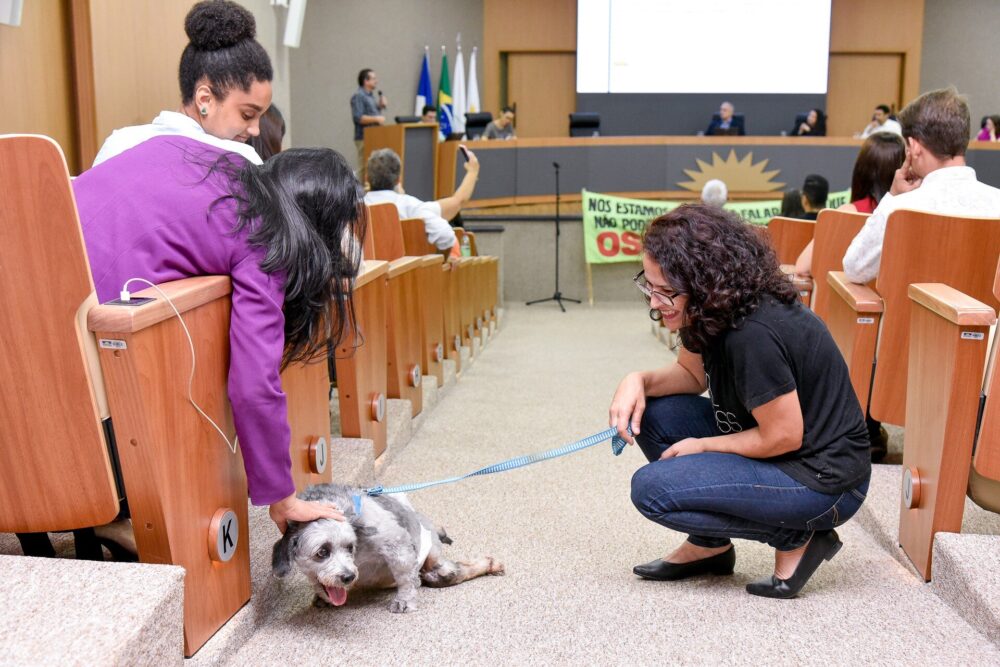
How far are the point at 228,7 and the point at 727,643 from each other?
4.91ft

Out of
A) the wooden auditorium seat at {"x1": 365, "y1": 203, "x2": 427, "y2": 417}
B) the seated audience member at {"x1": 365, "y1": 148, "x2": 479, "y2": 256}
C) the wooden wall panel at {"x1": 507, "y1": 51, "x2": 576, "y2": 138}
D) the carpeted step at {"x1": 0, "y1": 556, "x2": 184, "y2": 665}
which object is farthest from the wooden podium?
the carpeted step at {"x1": 0, "y1": 556, "x2": 184, "y2": 665}

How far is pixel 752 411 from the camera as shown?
5.33 feet

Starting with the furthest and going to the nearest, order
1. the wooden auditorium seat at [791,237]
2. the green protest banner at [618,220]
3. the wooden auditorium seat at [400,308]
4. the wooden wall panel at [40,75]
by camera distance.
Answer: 1. the green protest banner at [618,220]
2. the wooden auditorium seat at [791,237]
3. the wooden wall panel at [40,75]
4. the wooden auditorium seat at [400,308]

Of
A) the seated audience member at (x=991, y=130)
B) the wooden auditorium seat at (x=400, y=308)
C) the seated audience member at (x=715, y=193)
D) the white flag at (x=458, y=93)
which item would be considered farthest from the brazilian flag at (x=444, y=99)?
the wooden auditorium seat at (x=400, y=308)

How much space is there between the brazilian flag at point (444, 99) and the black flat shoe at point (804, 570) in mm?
9053

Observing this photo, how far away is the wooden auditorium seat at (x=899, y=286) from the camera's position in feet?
6.90

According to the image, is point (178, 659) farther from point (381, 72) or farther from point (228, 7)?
point (381, 72)

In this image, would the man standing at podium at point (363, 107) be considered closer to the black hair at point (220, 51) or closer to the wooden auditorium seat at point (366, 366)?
the wooden auditorium seat at point (366, 366)

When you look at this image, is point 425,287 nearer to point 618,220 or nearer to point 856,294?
point 856,294

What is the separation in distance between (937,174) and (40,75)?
3.13 metres

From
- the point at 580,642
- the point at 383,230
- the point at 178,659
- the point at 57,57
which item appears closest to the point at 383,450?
the point at 383,230

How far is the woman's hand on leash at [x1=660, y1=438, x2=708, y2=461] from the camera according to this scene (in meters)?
1.75

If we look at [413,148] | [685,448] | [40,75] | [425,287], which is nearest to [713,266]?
[685,448]

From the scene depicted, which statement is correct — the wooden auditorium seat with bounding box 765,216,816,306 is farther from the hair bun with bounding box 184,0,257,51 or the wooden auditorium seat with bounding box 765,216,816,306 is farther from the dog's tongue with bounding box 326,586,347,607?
the dog's tongue with bounding box 326,586,347,607
